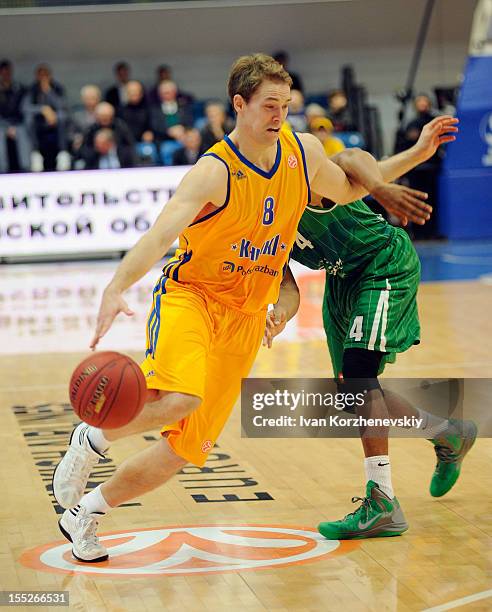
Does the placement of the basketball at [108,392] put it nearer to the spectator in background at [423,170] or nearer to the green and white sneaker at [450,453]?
the green and white sneaker at [450,453]

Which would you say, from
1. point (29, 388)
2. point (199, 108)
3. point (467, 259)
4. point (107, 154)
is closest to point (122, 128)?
point (107, 154)

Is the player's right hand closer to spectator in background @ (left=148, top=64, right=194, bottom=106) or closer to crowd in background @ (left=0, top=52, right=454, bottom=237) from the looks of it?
crowd in background @ (left=0, top=52, right=454, bottom=237)

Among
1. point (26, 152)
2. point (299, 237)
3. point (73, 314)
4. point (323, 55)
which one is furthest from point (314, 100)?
point (299, 237)

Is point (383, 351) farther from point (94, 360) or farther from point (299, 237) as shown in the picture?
point (94, 360)

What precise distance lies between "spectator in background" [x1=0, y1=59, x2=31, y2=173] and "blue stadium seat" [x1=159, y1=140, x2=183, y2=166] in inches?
88.0

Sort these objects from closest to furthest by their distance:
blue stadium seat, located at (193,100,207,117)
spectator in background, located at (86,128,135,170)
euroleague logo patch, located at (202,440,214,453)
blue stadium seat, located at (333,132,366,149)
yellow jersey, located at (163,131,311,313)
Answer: yellow jersey, located at (163,131,311,313), euroleague logo patch, located at (202,440,214,453), spectator in background, located at (86,128,135,170), blue stadium seat, located at (333,132,366,149), blue stadium seat, located at (193,100,207,117)

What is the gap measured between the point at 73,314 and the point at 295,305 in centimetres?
739

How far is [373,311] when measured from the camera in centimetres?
548

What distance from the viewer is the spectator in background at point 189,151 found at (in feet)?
60.3

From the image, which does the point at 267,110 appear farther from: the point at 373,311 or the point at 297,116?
the point at 297,116

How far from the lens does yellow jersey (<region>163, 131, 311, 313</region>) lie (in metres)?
4.84

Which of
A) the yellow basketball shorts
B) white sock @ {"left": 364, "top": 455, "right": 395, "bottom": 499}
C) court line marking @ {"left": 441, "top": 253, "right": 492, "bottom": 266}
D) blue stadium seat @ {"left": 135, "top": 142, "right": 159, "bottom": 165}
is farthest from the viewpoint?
blue stadium seat @ {"left": 135, "top": 142, "right": 159, "bottom": 165}

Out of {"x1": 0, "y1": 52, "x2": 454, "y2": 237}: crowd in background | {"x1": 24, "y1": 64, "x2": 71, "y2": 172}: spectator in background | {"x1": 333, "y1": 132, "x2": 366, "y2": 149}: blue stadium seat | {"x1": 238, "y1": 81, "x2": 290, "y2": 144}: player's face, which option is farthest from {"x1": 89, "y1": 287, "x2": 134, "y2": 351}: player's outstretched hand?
{"x1": 333, "y1": 132, "x2": 366, "y2": 149}: blue stadium seat

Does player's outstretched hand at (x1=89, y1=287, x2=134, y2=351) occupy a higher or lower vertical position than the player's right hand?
lower
